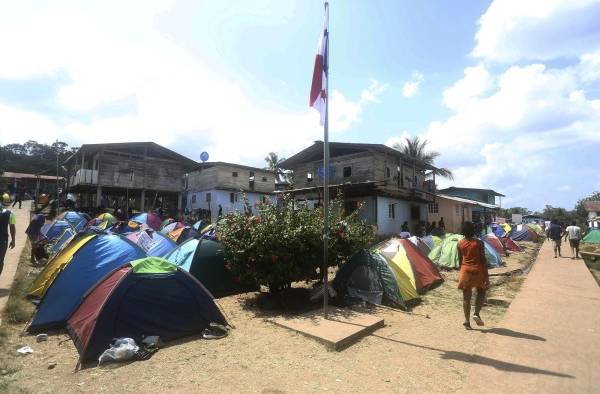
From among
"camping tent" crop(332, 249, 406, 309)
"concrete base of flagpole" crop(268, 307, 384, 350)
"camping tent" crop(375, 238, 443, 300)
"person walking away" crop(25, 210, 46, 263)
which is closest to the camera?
"concrete base of flagpole" crop(268, 307, 384, 350)

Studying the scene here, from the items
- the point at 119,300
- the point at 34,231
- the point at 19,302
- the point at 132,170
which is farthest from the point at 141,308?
the point at 132,170

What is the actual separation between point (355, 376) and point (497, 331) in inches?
120

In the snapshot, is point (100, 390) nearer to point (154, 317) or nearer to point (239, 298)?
point (154, 317)

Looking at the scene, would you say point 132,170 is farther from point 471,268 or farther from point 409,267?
point 471,268

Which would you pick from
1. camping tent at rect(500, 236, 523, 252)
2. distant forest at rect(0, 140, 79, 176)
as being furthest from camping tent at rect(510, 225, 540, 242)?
distant forest at rect(0, 140, 79, 176)

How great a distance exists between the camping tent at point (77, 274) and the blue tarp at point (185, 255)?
96cm

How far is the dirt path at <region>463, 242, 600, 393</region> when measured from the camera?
4094 millimetres

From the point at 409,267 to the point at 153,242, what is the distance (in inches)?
270

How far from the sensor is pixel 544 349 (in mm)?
5145

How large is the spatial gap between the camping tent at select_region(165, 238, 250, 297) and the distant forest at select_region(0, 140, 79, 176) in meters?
47.3

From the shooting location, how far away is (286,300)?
775 cm

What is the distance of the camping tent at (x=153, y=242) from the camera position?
9.89 m

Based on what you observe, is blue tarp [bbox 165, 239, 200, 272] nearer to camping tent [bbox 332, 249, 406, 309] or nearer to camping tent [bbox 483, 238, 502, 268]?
camping tent [bbox 332, 249, 406, 309]

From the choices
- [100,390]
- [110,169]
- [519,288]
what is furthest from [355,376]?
[110,169]
